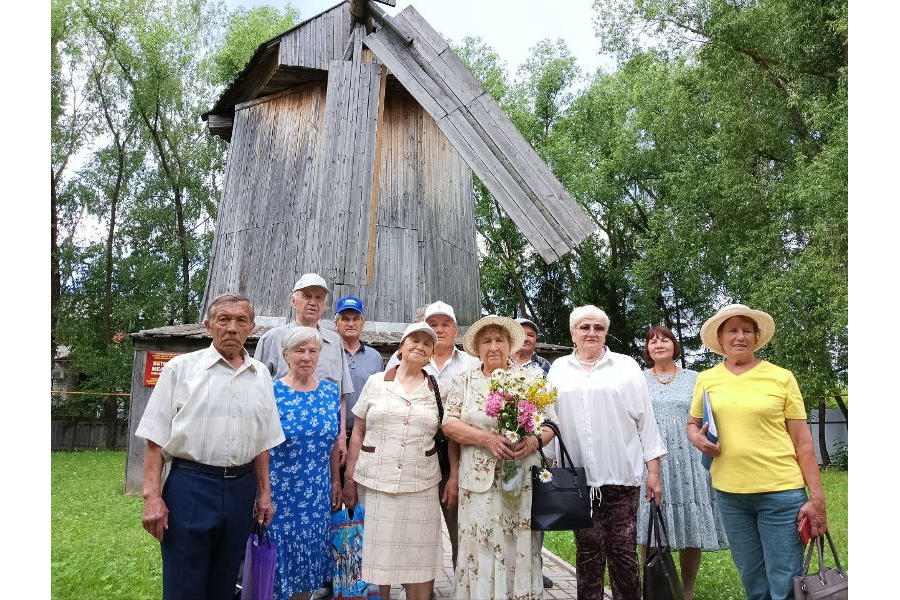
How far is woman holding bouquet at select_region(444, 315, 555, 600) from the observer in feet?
11.7

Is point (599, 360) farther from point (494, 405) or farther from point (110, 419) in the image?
point (110, 419)

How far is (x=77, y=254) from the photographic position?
2225 centimetres

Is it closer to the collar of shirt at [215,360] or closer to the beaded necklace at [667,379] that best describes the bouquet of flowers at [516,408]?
the collar of shirt at [215,360]

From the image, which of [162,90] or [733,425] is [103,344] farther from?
[733,425]

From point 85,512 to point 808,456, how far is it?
8.48 metres

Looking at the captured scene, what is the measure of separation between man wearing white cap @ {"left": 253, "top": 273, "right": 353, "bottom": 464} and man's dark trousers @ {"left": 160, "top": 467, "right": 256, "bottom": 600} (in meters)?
1.26

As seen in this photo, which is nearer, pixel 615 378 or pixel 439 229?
pixel 615 378

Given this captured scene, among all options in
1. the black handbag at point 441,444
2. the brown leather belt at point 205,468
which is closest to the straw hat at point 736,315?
the black handbag at point 441,444

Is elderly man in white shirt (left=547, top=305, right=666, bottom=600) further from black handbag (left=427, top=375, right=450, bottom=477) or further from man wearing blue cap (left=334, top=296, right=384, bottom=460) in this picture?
man wearing blue cap (left=334, top=296, right=384, bottom=460)

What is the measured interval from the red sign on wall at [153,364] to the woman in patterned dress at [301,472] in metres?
6.22

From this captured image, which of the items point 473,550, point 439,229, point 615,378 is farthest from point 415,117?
point 473,550

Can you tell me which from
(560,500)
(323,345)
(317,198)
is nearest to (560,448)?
(560,500)

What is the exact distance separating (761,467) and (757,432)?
7.1 inches

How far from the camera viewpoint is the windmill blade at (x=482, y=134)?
7195 millimetres
